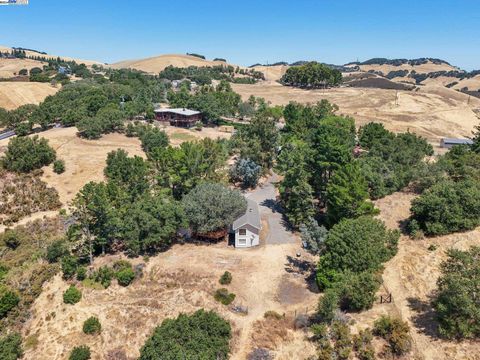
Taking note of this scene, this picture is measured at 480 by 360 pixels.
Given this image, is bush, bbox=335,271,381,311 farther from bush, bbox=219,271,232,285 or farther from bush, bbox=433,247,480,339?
bush, bbox=219,271,232,285

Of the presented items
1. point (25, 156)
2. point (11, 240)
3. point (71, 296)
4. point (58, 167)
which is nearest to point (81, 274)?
point (71, 296)

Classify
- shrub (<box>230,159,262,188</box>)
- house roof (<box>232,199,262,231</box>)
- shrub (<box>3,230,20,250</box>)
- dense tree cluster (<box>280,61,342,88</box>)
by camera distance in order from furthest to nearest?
dense tree cluster (<box>280,61,342,88</box>)
shrub (<box>230,159,262,188</box>)
shrub (<box>3,230,20,250</box>)
house roof (<box>232,199,262,231</box>)

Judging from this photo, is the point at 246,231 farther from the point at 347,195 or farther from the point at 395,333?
the point at 395,333

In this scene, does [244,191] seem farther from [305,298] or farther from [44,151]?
[44,151]

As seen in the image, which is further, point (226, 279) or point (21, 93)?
point (21, 93)

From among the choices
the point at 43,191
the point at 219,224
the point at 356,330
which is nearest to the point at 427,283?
the point at 356,330

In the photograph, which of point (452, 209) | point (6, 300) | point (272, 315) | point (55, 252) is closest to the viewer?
point (272, 315)

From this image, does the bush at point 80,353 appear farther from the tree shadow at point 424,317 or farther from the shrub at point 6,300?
the tree shadow at point 424,317

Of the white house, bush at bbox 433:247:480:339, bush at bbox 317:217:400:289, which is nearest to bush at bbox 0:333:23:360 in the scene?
the white house
